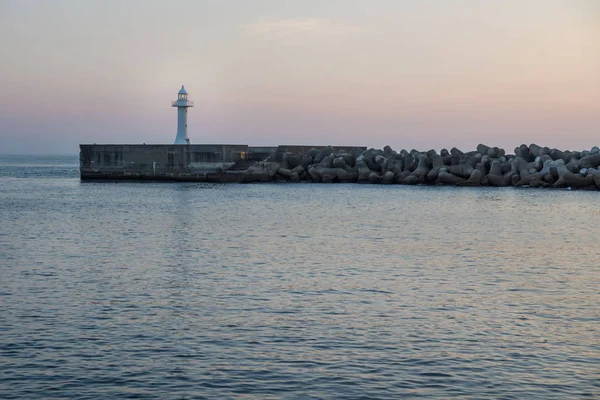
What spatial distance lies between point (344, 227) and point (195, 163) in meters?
23.6

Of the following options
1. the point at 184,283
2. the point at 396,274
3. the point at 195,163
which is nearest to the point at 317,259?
the point at 396,274

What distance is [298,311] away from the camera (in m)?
10.0

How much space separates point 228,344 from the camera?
8430mm

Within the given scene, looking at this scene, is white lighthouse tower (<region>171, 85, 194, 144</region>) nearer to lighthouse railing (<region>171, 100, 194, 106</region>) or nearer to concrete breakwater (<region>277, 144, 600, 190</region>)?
lighthouse railing (<region>171, 100, 194, 106</region>)

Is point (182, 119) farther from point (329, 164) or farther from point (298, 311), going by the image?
point (298, 311)

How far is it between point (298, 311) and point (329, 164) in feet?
117

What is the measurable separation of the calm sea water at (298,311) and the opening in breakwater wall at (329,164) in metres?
18.8

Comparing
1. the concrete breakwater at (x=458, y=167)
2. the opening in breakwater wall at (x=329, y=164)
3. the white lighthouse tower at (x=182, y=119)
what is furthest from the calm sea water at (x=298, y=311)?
the white lighthouse tower at (x=182, y=119)

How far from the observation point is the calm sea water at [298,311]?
7223mm

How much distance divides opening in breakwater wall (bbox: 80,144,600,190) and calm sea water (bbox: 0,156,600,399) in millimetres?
18772

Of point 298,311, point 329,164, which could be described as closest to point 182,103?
point 329,164

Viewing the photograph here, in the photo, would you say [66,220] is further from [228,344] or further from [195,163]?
[195,163]

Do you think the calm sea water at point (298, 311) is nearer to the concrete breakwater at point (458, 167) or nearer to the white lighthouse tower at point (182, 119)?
the concrete breakwater at point (458, 167)

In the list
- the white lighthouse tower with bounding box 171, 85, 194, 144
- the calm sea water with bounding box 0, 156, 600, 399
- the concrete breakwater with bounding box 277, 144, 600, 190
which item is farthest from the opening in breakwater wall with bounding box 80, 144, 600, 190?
the calm sea water with bounding box 0, 156, 600, 399
